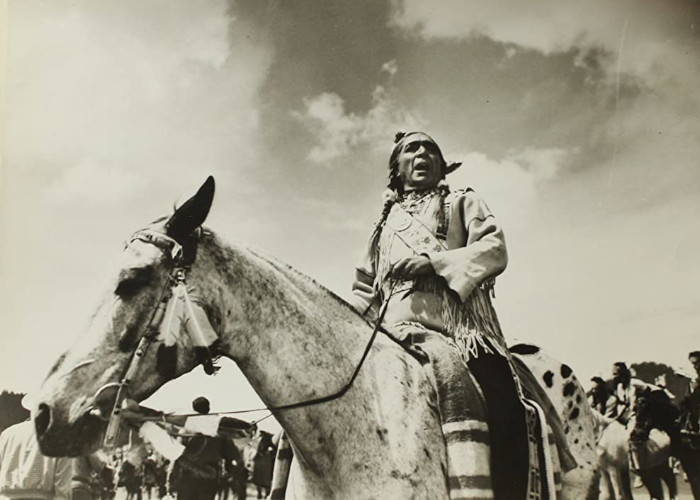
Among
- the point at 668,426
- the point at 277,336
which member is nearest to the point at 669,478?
the point at 668,426

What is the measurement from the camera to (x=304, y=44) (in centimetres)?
467

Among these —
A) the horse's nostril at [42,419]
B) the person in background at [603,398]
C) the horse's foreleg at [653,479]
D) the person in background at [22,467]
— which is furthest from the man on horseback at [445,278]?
the horse's foreleg at [653,479]

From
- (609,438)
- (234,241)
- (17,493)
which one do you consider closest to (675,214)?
(609,438)

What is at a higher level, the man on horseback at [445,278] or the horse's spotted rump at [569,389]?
the man on horseback at [445,278]

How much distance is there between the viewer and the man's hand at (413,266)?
9.04 feet

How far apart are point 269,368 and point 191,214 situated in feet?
1.90

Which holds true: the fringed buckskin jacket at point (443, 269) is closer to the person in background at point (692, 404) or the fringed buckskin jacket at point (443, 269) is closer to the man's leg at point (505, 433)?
the man's leg at point (505, 433)

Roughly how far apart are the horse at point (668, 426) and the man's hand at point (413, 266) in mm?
2960

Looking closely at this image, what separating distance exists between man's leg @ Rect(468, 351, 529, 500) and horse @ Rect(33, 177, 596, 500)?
0.92 ft

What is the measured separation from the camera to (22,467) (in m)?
3.69

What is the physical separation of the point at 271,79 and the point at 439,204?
208cm

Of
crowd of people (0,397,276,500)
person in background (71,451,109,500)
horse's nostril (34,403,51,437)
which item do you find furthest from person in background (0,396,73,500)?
horse's nostril (34,403,51,437)

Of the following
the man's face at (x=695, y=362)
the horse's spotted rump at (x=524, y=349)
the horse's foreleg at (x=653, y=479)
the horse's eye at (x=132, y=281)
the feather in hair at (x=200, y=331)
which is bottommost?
the horse's foreleg at (x=653, y=479)

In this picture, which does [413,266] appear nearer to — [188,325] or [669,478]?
[188,325]
